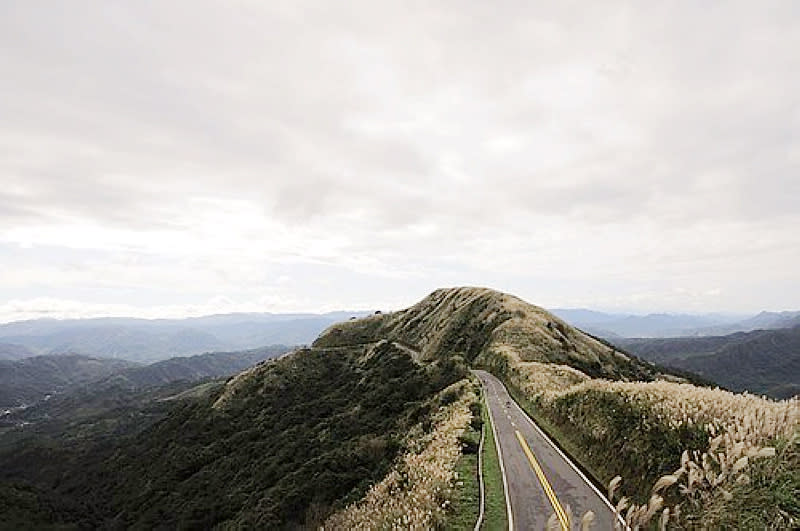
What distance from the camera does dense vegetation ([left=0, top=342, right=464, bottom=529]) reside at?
38531 mm

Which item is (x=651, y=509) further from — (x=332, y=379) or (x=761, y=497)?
(x=332, y=379)

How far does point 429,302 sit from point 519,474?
417 feet

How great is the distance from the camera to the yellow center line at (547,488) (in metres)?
14.6

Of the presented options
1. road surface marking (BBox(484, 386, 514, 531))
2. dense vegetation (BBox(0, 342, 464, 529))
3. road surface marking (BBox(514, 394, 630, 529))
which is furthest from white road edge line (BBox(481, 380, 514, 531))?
dense vegetation (BBox(0, 342, 464, 529))

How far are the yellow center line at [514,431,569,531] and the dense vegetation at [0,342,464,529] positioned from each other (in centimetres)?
882

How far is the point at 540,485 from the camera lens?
18.9 meters

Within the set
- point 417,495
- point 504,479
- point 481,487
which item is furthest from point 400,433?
point 417,495

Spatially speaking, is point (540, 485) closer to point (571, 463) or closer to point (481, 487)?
point (481, 487)

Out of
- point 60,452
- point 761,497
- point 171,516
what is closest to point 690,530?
point 761,497

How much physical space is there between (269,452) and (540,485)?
53.7m

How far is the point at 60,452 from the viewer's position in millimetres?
187750

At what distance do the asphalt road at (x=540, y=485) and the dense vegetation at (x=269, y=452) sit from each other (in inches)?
339

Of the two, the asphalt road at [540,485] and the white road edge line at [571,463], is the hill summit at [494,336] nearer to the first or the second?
the white road edge line at [571,463]

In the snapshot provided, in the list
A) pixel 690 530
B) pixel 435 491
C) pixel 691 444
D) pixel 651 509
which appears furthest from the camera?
pixel 435 491
